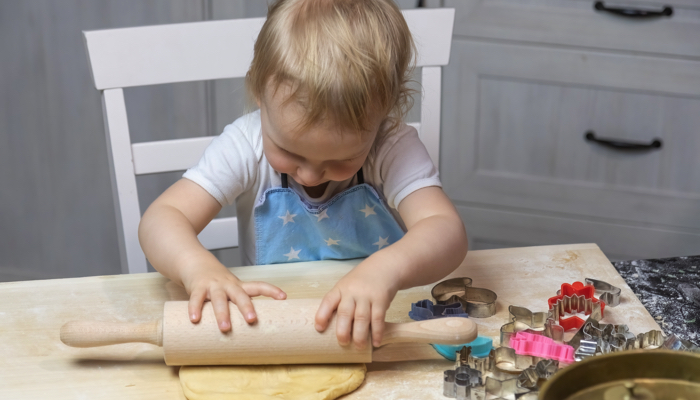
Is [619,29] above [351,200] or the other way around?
above

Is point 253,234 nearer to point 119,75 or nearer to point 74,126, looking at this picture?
point 119,75

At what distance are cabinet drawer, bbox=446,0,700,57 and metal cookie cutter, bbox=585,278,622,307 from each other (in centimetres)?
121

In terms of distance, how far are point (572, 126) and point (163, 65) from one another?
1321 millimetres

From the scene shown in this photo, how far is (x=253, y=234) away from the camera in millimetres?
1092

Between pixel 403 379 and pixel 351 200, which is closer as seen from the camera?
pixel 403 379

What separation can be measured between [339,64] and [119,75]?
457mm

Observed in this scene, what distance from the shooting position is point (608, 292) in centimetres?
79

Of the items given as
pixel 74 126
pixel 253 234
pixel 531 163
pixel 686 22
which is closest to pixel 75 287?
pixel 253 234

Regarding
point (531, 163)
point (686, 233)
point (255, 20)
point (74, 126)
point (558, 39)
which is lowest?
point (686, 233)

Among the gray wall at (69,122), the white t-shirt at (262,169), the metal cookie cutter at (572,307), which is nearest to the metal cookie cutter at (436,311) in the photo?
the metal cookie cutter at (572,307)


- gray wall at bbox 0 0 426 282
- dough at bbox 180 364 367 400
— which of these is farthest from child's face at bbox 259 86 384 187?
gray wall at bbox 0 0 426 282

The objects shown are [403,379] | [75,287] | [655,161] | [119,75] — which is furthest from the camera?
[655,161]

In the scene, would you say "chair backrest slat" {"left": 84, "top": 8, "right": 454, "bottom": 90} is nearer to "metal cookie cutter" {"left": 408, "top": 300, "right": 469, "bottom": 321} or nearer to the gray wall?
"metal cookie cutter" {"left": 408, "top": 300, "right": 469, "bottom": 321}

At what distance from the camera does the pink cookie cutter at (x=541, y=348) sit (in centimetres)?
68
